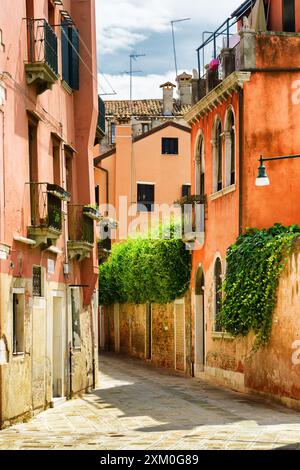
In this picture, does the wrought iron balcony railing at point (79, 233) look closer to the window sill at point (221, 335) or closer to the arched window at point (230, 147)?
the window sill at point (221, 335)

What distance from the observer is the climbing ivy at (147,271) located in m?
31.5

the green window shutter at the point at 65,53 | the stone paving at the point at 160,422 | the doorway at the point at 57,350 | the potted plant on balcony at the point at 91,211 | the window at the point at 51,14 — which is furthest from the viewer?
the potted plant on balcony at the point at 91,211

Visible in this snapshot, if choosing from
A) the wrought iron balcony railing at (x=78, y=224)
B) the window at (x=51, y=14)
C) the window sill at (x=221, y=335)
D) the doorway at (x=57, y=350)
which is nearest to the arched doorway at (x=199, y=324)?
the window sill at (x=221, y=335)

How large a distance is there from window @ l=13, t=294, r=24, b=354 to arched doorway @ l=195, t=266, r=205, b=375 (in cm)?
1230

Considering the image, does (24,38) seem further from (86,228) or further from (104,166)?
(104,166)

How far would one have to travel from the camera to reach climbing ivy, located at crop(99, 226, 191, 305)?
3152 centimetres

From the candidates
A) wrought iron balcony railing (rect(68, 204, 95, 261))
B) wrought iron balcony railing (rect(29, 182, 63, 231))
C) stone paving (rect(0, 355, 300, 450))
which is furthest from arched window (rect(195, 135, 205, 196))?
wrought iron balcony railing (rect(29, 182, 63, 231))

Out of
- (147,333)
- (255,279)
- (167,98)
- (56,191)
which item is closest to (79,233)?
(56,191)

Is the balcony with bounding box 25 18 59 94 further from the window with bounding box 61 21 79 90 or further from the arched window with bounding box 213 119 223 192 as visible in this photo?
the arched window with bounding box 213 119 223 192

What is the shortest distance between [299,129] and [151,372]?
34.0ft

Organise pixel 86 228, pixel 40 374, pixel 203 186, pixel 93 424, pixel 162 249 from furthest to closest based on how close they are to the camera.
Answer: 1. pixel 162 249
2. pixel 203 186
3. pixel 86 228
4. pixel 40 374
5. pixel 93 424

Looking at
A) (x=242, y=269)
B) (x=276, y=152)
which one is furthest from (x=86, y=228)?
(x=276, y=152)
